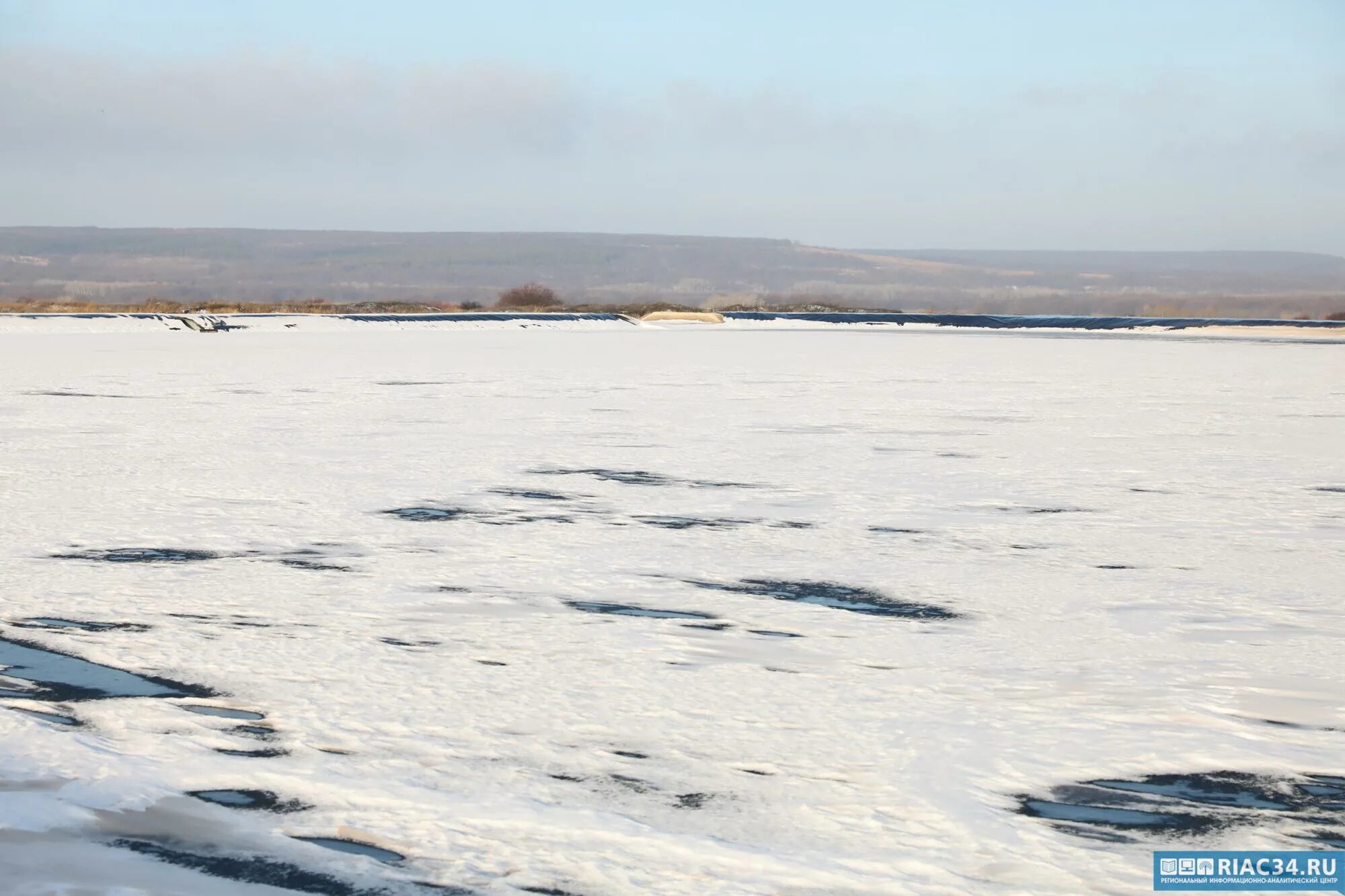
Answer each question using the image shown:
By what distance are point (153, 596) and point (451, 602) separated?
1066mm

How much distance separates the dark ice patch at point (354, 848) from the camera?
9.81 ft

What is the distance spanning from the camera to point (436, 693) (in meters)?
4.17

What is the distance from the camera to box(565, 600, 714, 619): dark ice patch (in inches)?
209

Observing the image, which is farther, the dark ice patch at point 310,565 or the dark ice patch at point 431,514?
the dark ice patch at point 431,514

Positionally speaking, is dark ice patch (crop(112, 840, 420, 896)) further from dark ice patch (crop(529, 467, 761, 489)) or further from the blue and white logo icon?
dark ice patch (crop(529, 467, 761, 489))

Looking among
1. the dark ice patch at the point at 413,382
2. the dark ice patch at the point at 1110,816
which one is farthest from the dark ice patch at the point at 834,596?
the dark ice patch at the point at 413,382

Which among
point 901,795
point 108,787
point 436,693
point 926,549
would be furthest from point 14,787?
point 926,549

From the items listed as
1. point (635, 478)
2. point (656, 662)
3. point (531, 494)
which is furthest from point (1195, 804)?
point (635, 478)

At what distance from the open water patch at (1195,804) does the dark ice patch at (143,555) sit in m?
3.99

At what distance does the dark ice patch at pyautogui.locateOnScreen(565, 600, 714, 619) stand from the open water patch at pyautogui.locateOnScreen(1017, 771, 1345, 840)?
202 centimetres

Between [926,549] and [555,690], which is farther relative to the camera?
[926,549]

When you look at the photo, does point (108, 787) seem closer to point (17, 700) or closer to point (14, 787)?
point (14, 787)

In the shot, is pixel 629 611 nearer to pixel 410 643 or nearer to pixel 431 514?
pixel 410 643

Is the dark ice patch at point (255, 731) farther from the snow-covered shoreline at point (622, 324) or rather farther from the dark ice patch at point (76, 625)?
the snow-covered shoreline at point (622, 324)
